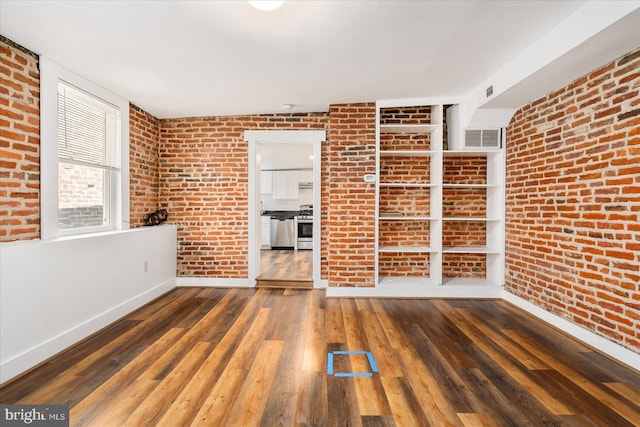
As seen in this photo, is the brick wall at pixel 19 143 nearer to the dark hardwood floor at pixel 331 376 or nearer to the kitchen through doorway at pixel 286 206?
the dark hardwood floor at pixel 331 376

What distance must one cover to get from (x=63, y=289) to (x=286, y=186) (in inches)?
244

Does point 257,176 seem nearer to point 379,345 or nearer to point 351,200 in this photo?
point 351,200

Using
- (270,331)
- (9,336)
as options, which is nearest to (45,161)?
(9,336)

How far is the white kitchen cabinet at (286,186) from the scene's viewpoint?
852 centimetres

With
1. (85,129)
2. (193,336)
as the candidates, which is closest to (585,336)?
(193,336)

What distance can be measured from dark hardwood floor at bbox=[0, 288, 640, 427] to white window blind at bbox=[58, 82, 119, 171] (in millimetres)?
1746

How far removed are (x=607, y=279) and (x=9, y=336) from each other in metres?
4.51

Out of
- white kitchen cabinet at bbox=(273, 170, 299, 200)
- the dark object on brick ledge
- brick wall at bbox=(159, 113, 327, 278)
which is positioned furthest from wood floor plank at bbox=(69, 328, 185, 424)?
white kitchen cabinet at bbox=(273, 170, 299, 200)

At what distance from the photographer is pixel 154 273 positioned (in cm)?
405

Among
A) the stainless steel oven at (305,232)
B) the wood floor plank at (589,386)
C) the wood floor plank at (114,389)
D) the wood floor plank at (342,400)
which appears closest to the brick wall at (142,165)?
the wood floor plank at (114,389)

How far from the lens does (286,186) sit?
336 inches

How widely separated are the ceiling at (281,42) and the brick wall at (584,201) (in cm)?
74

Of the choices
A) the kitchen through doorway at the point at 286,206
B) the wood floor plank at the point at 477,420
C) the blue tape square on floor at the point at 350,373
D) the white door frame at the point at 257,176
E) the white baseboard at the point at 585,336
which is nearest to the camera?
the wood floor plank at the point at 477,420

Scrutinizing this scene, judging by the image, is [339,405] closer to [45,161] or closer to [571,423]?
[571,423]
